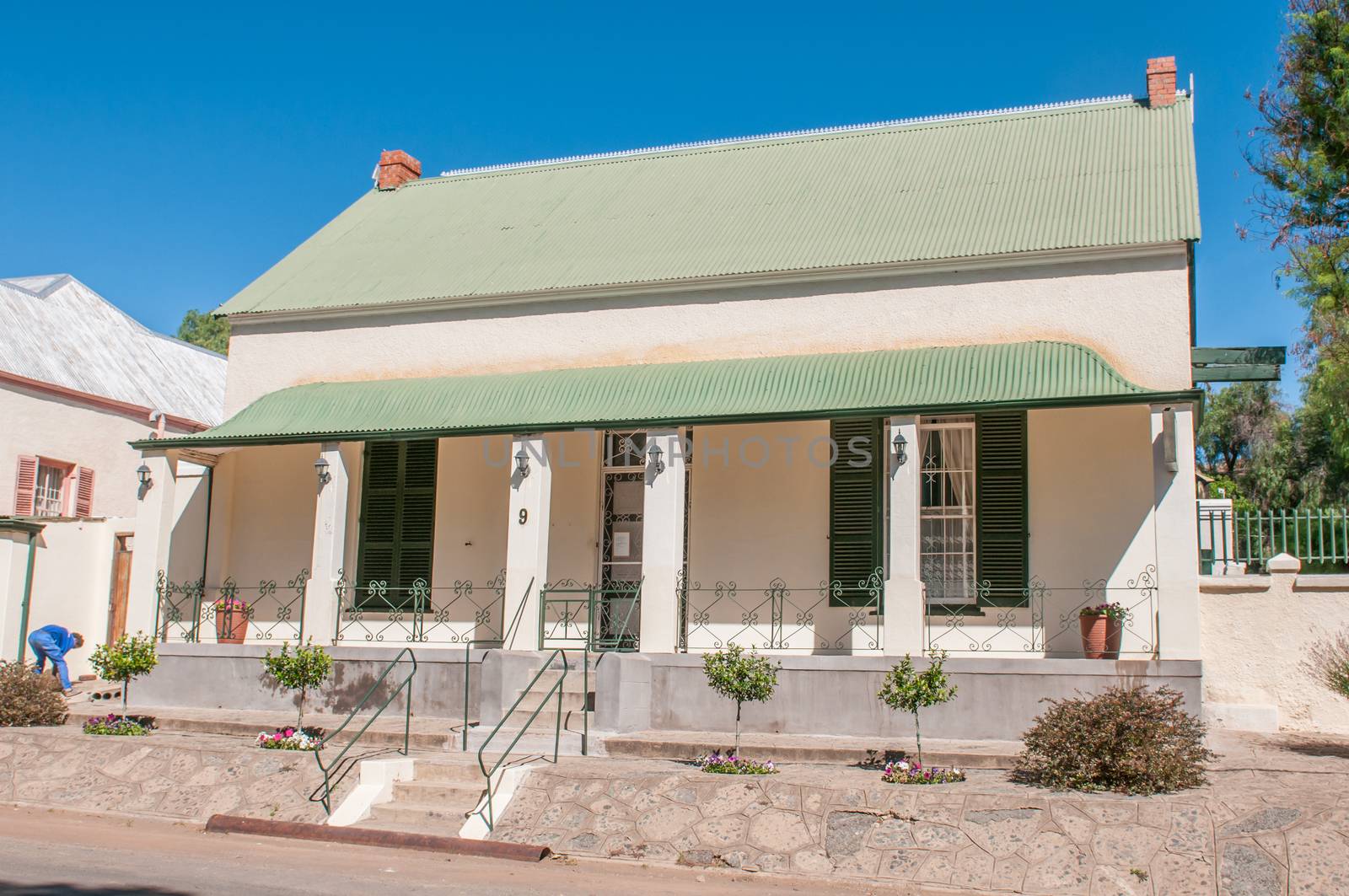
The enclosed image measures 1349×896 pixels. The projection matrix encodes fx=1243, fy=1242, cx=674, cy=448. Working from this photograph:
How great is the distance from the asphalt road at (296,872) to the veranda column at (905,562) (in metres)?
3.92

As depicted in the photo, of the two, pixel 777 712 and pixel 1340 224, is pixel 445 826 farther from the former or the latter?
pixel 1340 224

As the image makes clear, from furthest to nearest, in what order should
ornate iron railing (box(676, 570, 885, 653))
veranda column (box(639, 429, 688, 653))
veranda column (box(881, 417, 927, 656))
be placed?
ornate iron railing (box(676, 570, 885, 653)) → veranda column (box(639, 429, 688, 653)) → veranda column (box(881, 417, 927, 656))

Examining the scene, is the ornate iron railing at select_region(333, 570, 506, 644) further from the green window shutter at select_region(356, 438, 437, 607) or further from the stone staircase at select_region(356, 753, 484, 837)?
the stone staircase at select_region(356, 753, 484, 837)

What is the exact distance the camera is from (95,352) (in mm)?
22531

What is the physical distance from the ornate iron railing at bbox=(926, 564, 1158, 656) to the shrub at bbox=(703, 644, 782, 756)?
2493 millimetres

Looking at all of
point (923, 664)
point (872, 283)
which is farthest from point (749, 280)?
point (923, 664)

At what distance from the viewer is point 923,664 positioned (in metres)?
11.5

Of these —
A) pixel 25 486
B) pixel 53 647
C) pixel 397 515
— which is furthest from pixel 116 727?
pixel 25 486

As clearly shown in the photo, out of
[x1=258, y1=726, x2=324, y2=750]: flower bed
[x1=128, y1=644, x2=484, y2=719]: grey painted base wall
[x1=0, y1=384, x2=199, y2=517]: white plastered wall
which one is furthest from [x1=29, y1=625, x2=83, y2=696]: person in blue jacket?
[x1=258, y1=726, x2=324, y2=750]: flower bed

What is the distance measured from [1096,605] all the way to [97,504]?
53.6 ft

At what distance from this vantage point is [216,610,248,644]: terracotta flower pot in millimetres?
14625

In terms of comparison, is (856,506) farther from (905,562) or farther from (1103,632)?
(1103,632)

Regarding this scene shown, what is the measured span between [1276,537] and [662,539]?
20.2ft

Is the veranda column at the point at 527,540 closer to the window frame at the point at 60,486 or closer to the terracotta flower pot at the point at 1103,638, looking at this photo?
the terracotta flower pot at the point at 1103,638
